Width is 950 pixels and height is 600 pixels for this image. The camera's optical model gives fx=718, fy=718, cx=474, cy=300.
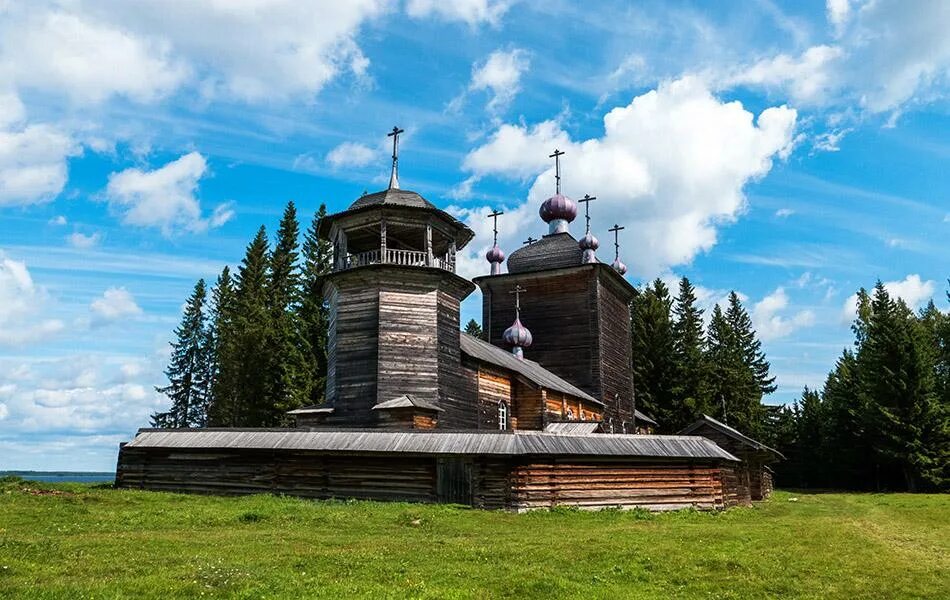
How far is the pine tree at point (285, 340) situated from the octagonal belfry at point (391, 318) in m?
14.4

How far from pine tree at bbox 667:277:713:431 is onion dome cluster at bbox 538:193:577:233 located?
18.6 metres

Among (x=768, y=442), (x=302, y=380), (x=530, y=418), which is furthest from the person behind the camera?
(x=768, y=442)

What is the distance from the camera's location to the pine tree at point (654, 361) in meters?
57.1

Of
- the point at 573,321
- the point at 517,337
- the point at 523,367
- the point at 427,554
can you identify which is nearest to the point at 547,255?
the point at 573,321

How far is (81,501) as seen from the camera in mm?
18516

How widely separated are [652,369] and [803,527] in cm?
4164

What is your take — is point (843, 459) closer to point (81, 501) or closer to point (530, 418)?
point (530, 418)

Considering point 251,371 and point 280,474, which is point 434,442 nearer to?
point 280,474

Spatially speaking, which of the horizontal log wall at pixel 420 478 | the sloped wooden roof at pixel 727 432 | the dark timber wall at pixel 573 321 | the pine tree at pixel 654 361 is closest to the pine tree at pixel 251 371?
the dark timber wall at pixel 573 321

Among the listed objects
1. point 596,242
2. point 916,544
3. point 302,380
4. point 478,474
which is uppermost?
point 596,242

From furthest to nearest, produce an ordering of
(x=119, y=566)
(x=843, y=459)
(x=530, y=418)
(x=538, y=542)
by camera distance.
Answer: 1. (x=843, y=459)
2. (x=530, y=418)
3. (x=538, y=542)
4. (x=119, y=566)

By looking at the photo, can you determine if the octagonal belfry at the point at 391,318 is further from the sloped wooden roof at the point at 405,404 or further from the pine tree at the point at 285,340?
the pine tree at the point at 285,340

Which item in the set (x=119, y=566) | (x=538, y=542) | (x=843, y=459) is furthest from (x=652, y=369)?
(x=119, y=566)

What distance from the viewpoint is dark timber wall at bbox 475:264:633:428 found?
41406mm
